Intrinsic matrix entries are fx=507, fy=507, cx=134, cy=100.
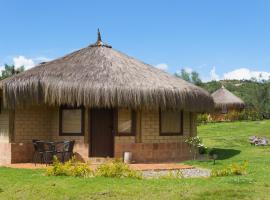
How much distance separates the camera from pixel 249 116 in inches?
1405

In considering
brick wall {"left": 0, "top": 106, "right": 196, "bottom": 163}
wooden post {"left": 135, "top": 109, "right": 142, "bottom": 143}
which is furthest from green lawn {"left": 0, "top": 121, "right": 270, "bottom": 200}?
wooden post {"left": 135, "top": 109, "right": 142, "bottom": 143}

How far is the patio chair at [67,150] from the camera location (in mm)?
15367

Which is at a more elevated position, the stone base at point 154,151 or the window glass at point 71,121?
the window glass at point 71,121

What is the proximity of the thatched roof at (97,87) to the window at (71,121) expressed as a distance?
0.76 m

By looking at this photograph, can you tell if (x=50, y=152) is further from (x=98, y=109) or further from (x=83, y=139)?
(x=98, y=109)

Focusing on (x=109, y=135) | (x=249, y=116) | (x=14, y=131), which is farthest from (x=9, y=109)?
(x=249, y=116)

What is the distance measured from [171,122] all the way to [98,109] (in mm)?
2641

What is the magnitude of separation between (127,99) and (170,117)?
7.43 ft

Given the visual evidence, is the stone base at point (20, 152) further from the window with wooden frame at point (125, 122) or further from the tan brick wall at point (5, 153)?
the window with wooden frame at point (125, 122)

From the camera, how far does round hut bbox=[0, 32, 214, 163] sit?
51.4 ft

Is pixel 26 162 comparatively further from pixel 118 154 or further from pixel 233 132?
pixel 233 132

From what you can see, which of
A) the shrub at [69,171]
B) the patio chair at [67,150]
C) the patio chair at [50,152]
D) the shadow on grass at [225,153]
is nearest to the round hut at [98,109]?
the patio chair at [67,150]

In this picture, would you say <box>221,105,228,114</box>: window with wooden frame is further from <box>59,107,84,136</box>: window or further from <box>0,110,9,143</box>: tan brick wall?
<box>0,110,9,143</box>: tan brick wall

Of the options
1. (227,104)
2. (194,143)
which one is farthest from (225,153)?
(227,104)
